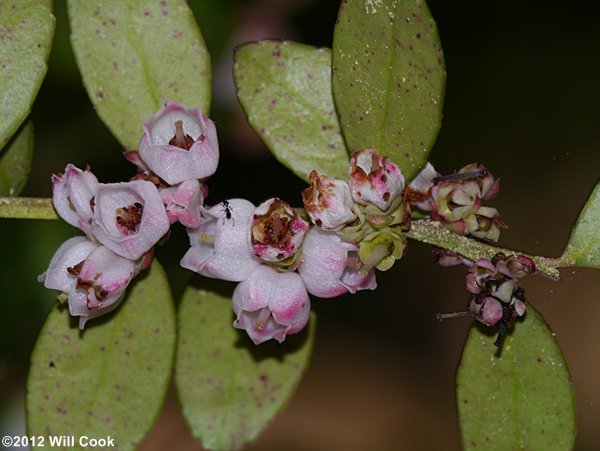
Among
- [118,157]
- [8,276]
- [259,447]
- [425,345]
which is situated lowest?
[259,447]

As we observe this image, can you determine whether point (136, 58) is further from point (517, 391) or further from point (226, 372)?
point (517, 391)

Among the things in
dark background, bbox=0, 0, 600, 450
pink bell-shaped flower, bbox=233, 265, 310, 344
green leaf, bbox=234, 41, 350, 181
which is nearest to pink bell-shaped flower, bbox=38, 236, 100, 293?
pink bell-shaped flower, bbox=233, 265, 310, 344

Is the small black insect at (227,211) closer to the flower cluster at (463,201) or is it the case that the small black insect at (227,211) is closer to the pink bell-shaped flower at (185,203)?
the pink bell-shaped flower at (185,203)

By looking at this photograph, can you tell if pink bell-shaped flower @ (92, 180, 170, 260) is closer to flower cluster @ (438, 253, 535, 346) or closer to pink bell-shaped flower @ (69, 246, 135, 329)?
pink bell-shaped flower @ (69, 246, 135, 329)

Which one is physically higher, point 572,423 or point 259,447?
point 572,423

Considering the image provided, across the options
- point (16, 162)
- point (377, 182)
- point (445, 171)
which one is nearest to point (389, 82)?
point (377, 182)

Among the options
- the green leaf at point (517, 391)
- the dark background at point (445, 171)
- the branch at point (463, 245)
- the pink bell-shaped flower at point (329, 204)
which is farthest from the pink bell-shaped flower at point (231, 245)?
the dark background at point (445, 171)

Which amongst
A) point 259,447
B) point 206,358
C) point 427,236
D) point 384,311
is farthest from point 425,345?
point 427,236

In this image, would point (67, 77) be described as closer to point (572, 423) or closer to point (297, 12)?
point (297, 12)
